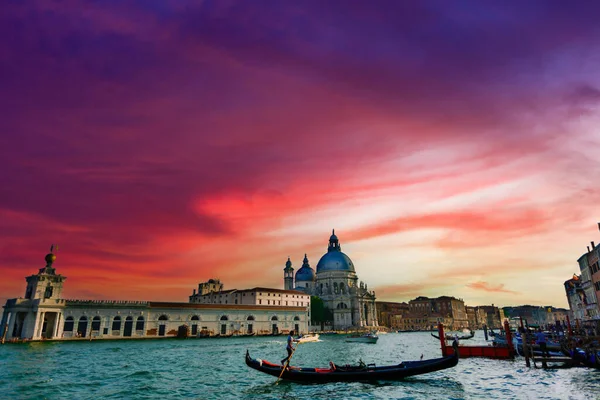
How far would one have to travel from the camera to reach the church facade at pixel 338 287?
11400 centimetres

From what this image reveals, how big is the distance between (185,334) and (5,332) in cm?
2627

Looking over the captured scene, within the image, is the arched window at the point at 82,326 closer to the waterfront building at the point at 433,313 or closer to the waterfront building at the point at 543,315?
the waterfront building at the point at 433,313

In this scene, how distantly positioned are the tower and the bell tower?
246 ft

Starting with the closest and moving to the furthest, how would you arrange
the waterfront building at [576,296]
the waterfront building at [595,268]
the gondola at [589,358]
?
the gondola at [589,358] < the waterfront building at [595,268] < the waterfront building at [576,296]

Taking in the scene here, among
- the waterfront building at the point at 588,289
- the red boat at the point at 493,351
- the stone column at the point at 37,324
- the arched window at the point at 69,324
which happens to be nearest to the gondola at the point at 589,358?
the red boat at the point at 493,351

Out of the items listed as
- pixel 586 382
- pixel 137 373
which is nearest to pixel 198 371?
pixel 137 373

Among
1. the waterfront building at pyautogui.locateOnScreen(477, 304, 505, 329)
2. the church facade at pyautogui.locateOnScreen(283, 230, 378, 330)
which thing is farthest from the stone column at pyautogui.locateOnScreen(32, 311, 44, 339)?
the waterfront building at pyautogui.locateOnScreen(477, 304, 505, 329)

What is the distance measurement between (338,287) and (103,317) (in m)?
71.1

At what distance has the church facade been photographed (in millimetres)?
114000

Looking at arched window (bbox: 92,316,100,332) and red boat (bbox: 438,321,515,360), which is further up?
arched window (bbox: 92,316,100,332)

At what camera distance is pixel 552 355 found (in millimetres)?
27875

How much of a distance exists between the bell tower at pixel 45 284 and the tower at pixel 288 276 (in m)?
74.9

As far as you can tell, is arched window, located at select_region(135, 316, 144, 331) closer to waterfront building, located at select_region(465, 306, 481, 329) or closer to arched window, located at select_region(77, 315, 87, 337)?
arched window, located at select_region(77, 315, 87, 337)

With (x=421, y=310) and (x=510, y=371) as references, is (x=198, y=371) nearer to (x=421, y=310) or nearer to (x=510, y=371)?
(x=510, y=371)
